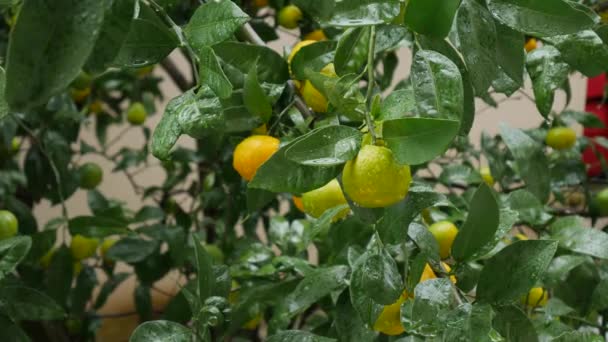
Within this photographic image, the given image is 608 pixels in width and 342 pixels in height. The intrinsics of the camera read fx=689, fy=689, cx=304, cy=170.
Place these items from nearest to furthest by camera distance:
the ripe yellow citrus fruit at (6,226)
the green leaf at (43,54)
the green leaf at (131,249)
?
the green leaf at (43,54)
the ripe yellow citrus fruit at (6,226)
the green leaf at (131,249)

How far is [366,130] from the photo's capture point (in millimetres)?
386

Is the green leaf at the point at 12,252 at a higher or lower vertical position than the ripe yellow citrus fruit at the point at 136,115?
higher

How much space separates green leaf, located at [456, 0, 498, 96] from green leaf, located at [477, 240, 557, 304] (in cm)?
13

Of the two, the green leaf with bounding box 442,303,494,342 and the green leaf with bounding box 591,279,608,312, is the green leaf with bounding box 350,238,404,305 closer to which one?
the green leaf with bounding box 442,303,494,342

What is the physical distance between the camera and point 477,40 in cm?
36

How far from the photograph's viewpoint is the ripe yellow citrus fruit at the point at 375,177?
1.09ft

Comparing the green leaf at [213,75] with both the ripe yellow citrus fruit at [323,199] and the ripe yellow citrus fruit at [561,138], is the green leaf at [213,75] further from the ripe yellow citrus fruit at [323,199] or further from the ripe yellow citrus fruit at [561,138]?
the ripe yellow citrus fruit at [561,138]

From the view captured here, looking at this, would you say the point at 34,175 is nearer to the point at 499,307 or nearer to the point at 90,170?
the point at 90,170

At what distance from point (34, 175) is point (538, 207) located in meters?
0.74

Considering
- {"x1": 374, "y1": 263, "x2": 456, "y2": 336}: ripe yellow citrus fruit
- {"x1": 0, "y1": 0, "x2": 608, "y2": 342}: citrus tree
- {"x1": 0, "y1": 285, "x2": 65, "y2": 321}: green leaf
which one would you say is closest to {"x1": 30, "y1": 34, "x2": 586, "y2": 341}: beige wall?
{"x1": 0, "y1": 0, "x2": 608, "y2": 342}: citrus tree

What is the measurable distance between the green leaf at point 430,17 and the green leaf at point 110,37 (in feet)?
0.47

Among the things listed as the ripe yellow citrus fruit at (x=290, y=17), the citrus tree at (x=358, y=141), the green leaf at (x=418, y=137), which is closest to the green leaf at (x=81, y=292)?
the citrus tree at (x=358, y=141)

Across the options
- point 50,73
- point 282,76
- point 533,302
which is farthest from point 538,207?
point 50,73

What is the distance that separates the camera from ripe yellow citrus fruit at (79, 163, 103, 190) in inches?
44.3
